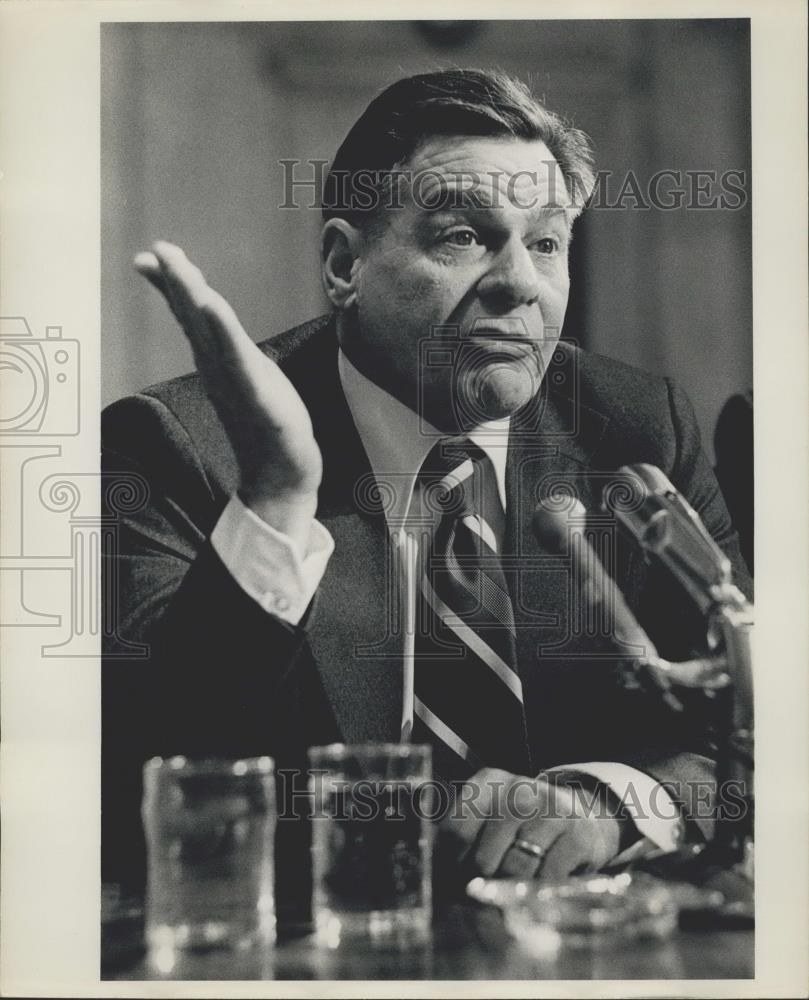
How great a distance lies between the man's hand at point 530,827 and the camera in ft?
5.94

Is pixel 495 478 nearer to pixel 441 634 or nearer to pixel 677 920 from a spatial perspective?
pixel 441 634

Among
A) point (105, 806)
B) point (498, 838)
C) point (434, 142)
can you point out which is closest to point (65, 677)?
point (105, 806)

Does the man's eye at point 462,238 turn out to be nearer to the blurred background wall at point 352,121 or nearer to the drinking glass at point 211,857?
the blurred background wall at point 352,121

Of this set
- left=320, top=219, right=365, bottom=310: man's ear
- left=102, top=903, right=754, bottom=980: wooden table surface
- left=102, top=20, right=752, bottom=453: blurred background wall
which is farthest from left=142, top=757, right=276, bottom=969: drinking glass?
left=320, top=219, right=365, bottom=310: man's ear

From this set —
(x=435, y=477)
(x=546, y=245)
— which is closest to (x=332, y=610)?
(x=435, y=477)

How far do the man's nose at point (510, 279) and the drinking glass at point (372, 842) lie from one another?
0.60 meters

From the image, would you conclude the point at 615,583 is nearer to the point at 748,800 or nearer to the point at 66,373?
the point at 748,800

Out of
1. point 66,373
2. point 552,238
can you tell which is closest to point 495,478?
point 552,238

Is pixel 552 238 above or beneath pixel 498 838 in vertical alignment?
above

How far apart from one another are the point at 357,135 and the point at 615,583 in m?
0.69

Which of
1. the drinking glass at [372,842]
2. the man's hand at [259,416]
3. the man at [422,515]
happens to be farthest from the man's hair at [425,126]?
the drinking glass at [372,842]

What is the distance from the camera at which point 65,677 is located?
1.85m

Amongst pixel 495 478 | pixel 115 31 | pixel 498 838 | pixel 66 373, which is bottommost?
pixel 498 838

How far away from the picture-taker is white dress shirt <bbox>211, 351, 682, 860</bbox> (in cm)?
181
